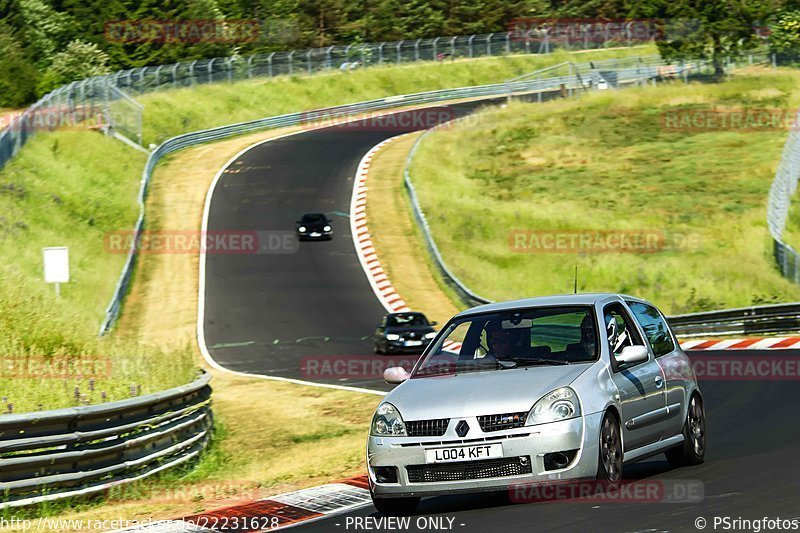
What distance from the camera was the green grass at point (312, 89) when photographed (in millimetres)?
65312

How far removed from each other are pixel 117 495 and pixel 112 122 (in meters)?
45.2

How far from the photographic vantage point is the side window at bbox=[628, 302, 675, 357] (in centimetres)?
1122

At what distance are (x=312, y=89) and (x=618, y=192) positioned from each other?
3079 cm

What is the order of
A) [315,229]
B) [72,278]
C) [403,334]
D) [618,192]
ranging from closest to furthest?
[403,334] < [72,278] < [315,229] < [618,192]

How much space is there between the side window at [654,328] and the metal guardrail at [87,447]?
207 inches

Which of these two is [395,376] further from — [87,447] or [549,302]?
[87,447]

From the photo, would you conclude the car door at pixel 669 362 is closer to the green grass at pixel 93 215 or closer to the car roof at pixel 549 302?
the car roof at pixel 549 302

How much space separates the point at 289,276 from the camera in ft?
133

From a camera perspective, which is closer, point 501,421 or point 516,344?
point 501,421

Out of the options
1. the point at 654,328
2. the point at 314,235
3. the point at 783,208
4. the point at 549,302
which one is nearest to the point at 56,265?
the point at 654,328

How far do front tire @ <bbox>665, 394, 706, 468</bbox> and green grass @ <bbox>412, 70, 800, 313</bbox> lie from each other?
2265 cm

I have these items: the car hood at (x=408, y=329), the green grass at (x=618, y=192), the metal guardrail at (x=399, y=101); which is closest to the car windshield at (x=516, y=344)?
the car hood at (x=408, y=329)

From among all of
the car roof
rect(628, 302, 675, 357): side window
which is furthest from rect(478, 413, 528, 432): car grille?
rect(628, 302, 675, 357): side window

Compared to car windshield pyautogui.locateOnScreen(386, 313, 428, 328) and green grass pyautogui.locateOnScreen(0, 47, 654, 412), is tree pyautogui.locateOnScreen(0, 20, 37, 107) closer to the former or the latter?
green grass pyautogui.locateOnScreen(0, 47, 654, 412)
